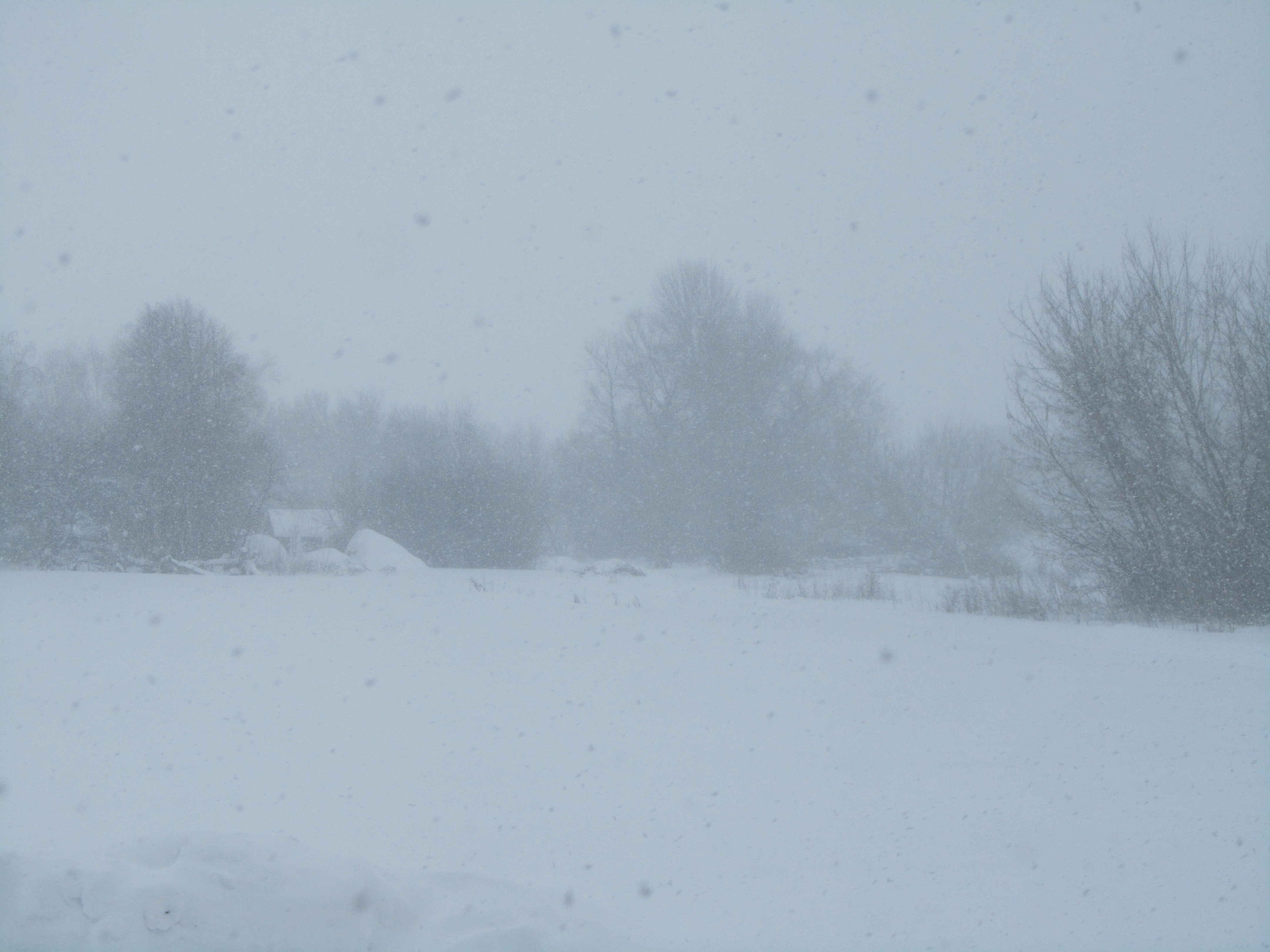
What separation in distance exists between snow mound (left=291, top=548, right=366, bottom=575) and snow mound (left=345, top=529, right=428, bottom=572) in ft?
1.25

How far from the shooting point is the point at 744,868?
407 centimetres

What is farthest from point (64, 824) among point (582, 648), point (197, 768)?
point (582, 648)

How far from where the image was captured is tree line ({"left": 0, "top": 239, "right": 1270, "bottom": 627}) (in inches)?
552

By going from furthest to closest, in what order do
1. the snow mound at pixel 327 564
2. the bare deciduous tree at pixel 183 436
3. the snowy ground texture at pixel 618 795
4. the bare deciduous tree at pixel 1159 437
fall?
the bare deciduous tree at pixel 183 436 → the snow mound at pixel 327 564 → the bare deciduous tree at pixel 1159 437 → the snowy ground texture at pixel 618 795

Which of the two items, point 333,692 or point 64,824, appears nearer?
point 64,824

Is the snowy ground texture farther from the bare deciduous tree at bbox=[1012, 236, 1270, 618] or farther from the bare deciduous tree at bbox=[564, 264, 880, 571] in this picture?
the bare deciduous tree at bbox=[564, 264, 880, 571]

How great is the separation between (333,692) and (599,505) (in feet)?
93.2

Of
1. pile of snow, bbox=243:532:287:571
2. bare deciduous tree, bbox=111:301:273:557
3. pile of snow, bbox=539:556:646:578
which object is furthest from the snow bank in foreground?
bare deciduous tree, bbox=111:301:273:557

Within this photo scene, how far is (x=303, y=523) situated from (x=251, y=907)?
96.2ft

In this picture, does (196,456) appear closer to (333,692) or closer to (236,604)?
(236,604)

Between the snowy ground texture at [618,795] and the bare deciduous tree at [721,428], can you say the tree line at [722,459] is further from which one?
the snowy ground texture at [618,795]

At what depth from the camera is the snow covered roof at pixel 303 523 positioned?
28.8 metres

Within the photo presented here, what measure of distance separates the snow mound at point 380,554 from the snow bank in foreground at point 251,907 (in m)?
18.3

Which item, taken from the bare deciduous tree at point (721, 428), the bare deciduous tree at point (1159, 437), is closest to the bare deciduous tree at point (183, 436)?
the bare deciduous tree at point (721, 428)
